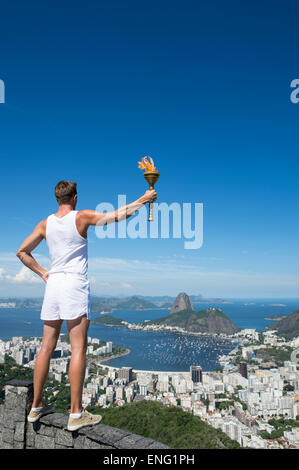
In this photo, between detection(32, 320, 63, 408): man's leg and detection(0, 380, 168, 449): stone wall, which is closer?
detection(0, 380, 168, 449): stone wall

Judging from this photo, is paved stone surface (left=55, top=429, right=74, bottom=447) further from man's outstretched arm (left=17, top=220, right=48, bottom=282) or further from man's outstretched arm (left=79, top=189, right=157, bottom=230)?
man's outstretched arm (left=79, top=189, right=157, bottom=230)

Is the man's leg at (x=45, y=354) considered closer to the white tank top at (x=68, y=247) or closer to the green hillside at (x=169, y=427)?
the white tank top at (x=68, y=247)

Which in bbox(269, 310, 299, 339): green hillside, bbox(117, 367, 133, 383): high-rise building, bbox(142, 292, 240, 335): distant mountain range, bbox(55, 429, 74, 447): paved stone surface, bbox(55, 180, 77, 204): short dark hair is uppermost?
bbox(55, 180, 77, 204): short dark hair

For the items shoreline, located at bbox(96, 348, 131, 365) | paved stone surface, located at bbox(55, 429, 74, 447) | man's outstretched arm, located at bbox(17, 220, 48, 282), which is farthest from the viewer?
shoreline, located at bbox(96, 348, 131, 365)

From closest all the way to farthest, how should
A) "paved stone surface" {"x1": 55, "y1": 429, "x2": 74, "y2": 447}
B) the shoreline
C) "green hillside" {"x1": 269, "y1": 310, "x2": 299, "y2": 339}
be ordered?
"paved stone surface" {"x1": 55, "y1": 429, "x2": 74, "y2": 447} < the shoreline < "green hillside" {"x1": 269, "y1": 310, "x2": 299, "y2": 339}

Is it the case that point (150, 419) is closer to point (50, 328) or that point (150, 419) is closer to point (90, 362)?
point (50, 328)

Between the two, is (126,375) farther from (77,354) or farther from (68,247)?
(68,247)

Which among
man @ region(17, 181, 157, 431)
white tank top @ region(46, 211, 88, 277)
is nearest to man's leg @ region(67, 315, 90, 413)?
man @ region(17, 181, 157, 431)

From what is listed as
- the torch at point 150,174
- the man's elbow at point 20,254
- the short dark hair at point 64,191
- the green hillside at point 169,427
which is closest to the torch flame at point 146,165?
the torch at point 150,174

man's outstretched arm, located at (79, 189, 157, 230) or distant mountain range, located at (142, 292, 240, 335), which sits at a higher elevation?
man's outstretched arm, located at (79, 189, 157, 230)
